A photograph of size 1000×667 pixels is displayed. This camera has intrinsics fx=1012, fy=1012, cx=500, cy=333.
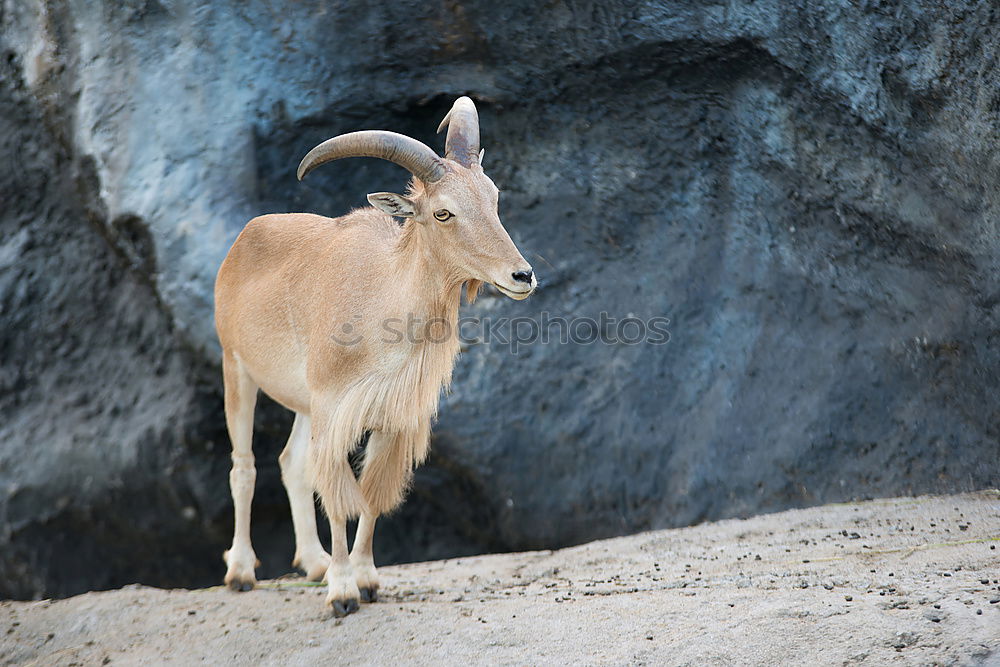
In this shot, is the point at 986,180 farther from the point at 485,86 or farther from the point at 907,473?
the point at 485,86

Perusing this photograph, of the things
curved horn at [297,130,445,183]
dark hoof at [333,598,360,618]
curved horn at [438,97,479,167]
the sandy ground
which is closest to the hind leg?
the sandy ground

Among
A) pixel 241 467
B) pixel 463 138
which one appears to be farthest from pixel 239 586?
pixel 463 138

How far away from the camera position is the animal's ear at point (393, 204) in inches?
227

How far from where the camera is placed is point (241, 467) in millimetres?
7316

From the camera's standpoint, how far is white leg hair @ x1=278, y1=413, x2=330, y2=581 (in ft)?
23.9

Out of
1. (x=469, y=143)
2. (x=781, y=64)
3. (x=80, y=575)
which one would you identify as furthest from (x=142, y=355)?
(x=781, y=64)

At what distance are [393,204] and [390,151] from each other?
30 cm

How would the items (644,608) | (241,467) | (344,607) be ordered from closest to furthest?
(644,608)
(344,607)
(241,467)

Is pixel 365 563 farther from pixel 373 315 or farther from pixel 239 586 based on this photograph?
pixel 373 315

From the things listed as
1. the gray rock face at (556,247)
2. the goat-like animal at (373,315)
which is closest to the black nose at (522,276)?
the goat-like animal at (373,315)

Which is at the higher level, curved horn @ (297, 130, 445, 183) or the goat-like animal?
curved horn @ (297, 130, 445, 183)

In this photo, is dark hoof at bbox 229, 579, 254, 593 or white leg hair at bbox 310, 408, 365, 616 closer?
white leg hair at bbox 310, 408, 365, 616

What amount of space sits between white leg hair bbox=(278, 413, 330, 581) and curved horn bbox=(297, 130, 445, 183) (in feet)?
7.48

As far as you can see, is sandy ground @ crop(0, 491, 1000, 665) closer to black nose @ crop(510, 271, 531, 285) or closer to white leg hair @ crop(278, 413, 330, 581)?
white leg hair @ crop(278, 413, 330, 581)
